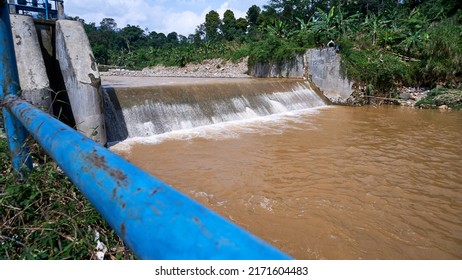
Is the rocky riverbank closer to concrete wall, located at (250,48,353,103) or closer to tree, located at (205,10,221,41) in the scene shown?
concrete wall, located at (250,48,353,103)

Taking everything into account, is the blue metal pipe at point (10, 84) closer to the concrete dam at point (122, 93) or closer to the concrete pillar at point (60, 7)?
the concrete dam at point (122, 93)

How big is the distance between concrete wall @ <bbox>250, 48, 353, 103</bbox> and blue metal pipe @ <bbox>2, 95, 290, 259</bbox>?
512 inches

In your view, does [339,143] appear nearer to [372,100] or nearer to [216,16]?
[372,100]

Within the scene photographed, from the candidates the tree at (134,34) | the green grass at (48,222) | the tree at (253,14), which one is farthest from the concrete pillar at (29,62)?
the tree at (134,34)

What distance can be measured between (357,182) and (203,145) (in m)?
3.05

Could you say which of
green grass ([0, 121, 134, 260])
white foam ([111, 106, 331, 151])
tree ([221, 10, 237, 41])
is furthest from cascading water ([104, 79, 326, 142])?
tree ([221, 10, 237, 41])

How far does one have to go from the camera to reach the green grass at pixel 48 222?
70.6 inches

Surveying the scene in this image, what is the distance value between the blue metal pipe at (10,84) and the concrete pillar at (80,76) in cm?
311

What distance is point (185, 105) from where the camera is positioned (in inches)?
314

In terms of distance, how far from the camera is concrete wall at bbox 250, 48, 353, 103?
496 inches

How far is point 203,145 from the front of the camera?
6.23 m

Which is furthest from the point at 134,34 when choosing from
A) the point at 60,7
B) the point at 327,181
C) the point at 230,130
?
the point at 327,181

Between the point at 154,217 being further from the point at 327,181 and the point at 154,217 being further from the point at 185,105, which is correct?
the point at 185,105

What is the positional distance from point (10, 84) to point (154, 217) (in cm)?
186
